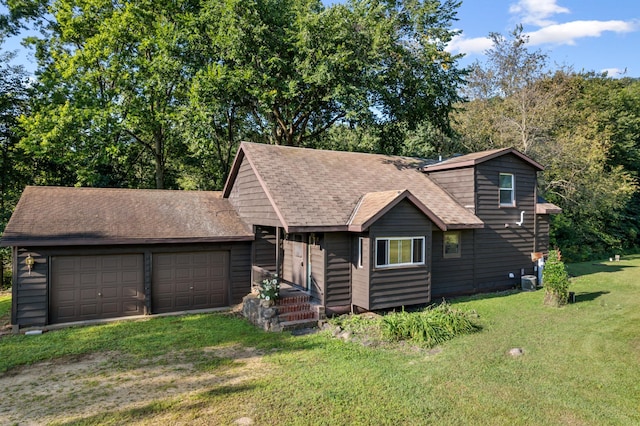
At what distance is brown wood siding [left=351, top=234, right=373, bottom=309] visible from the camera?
34.6 feet

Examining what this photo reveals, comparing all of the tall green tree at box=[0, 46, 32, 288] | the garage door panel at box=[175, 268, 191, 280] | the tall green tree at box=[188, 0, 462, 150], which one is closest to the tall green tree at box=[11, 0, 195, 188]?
the tall green tree at box=[0, 46, 32, 288]

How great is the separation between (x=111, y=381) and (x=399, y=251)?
750 cm

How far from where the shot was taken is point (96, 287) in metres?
11.5

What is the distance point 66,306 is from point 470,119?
82.6 ft

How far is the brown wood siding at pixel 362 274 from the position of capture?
10.6 meters

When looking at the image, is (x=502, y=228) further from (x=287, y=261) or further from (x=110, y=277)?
(x=110, y=277)

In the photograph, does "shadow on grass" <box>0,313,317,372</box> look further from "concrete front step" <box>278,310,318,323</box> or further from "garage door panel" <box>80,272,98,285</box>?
"garage door panel" <box>80,272,98,285</box>

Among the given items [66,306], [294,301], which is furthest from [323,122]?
[66,306]

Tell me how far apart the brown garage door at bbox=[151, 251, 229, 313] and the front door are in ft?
7.52

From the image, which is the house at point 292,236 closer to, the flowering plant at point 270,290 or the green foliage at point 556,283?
the flowering plant at point 270,290

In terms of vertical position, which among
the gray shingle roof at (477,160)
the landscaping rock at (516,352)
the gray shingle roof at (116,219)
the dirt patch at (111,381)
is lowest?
the dirt patch at (111,381)

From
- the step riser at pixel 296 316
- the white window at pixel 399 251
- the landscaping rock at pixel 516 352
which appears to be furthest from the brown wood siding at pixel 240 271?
the landscaping rock at pixel 516 352

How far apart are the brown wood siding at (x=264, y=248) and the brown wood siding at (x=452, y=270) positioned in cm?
560

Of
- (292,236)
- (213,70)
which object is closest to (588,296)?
(292,236)
